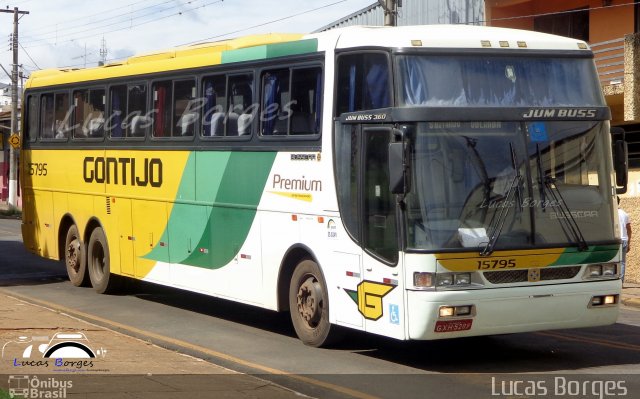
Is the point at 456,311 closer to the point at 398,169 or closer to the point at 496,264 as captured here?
the point at 496,264

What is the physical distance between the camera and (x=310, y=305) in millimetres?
12797

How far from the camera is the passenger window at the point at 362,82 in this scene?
457 inches

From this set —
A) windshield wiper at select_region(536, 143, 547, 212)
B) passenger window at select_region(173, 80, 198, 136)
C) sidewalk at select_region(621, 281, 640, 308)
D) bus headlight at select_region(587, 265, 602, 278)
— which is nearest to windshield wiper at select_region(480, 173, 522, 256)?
windshield wiper at select_region(536, 143, 547, 212)

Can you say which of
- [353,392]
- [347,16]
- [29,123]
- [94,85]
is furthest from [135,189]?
[347,16]

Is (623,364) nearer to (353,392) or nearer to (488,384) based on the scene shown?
(488,384)

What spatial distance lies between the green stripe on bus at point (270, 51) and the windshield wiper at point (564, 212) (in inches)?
124

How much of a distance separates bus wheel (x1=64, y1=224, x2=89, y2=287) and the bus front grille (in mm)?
9586

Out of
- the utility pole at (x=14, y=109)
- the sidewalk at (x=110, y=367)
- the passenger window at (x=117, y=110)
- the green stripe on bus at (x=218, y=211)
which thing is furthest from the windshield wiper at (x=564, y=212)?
the utility pole at (x=14, y=109)

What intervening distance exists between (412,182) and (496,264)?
3.76 ft

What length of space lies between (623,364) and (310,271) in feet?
11.6

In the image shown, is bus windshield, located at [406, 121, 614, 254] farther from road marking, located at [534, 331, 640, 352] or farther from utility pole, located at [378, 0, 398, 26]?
utility pole, located at [378, 0, 398, 26]

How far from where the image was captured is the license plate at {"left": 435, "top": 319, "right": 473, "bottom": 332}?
10.9 meters

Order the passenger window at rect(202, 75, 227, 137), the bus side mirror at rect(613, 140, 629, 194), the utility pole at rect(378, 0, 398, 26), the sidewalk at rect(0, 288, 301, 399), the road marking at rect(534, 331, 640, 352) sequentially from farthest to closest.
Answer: the utility pole at rect(378, 0, 398, 26) → the passenger window at rect(202, 75, 227, 137) → the road marking at rect(534, 331, 640, 352) → the bus side mirror at rect(613, 140, 629, 194) → the sidewalk at rect(0, 288, 301, 399)

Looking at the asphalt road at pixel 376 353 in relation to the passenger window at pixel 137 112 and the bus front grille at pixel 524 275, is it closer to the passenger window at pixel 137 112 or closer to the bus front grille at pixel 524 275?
the bus front grille at pixel 524 275
